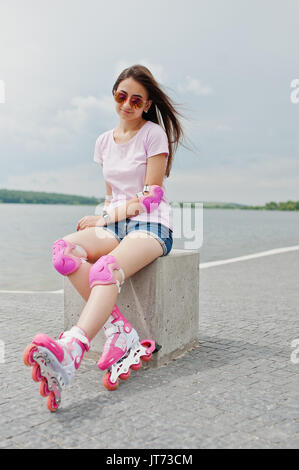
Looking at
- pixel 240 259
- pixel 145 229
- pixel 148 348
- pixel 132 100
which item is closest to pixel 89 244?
pixel 145 229

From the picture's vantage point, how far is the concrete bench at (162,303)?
356 cm

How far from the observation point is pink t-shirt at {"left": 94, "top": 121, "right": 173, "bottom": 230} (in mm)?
3697

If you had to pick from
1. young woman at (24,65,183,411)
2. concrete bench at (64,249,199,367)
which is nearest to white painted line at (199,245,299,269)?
→ concrete bench at (64,249,199,367)

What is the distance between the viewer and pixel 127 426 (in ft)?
8.57

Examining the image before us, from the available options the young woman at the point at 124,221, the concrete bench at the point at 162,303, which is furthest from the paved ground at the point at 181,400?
the young woman at the point at 124,221

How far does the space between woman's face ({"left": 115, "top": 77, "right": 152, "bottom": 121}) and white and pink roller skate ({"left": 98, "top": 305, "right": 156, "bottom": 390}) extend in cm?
140

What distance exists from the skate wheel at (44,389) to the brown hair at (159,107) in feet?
5.89

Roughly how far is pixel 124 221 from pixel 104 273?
0.70 m

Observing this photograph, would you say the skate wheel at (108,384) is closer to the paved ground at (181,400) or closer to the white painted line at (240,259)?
the paved ground at (181,400)

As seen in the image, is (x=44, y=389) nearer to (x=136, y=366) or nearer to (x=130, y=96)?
(x=136, y=366)

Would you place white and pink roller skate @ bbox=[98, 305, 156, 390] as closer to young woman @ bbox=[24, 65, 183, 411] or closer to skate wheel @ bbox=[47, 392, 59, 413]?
young woman @ bbox=[24, 65, 183, 411]
